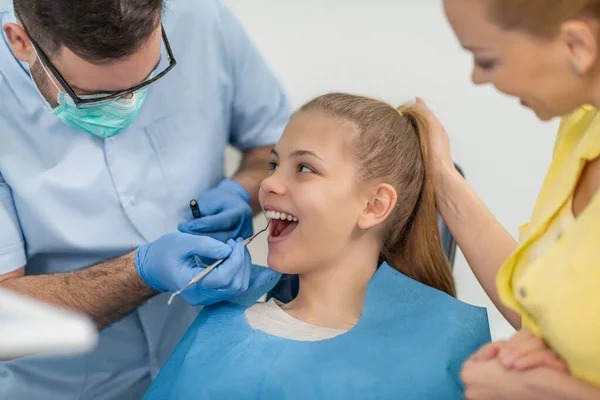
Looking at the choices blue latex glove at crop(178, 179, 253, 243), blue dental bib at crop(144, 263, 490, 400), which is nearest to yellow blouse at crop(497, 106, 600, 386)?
blue dental bib at crop(144, 263, 490, 400)

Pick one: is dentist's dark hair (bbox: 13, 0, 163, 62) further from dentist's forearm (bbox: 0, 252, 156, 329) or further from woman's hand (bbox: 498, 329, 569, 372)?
woman's hand (bbox: 498, 329, 569, 372)

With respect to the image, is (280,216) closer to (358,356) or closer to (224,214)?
(224,214)

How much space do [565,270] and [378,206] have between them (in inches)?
25.6

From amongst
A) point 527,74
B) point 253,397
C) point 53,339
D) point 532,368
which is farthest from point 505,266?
point 53,339

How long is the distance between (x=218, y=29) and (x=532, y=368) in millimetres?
1169

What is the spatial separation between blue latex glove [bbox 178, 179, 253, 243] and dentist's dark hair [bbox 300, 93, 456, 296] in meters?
0.31

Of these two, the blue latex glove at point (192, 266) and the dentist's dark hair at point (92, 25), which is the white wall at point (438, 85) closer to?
the blue latex glove at point (192, 266)

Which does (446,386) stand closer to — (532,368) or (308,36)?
(532,368)

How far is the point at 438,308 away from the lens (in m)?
1.44

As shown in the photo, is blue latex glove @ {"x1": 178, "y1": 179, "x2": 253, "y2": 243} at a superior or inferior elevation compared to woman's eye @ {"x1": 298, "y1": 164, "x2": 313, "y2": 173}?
inferior

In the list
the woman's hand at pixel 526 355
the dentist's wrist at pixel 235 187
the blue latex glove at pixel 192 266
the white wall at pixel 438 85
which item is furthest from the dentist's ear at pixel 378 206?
the white wall at pixel 438 85

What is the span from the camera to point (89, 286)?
153cm

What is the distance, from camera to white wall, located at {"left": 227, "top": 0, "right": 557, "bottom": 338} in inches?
85.8

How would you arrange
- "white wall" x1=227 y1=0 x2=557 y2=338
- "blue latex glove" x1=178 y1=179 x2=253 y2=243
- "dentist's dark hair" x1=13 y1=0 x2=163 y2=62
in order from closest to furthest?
"dentist's dark hair" x1=13 y1=0 x2=163 y2=62
"blue latex glove" x1=178 y1=179 x2=253 y2=243
"white wall" x1=227 y1=0 x2=557 y2=338
